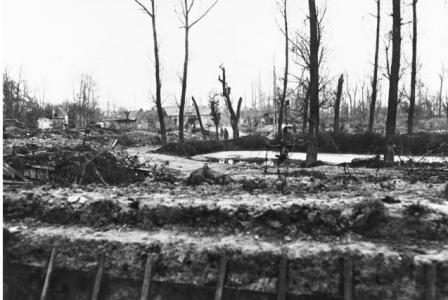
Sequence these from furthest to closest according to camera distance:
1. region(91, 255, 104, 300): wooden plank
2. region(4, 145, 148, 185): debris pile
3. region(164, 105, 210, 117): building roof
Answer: region(164, 105, 210, 117): building roof → region(4, 145, 148, 185): debris pile → region(91, 255, 104, 300): wooden plank

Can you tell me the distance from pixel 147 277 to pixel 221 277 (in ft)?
3.04

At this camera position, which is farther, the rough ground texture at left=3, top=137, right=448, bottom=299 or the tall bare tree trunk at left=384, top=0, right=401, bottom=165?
the tall bare tree trunk at left=384, top=0, right=401, bottom=165

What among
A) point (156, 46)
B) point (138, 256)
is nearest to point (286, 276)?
point (138, 256)

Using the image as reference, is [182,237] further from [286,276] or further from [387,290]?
[387,290]

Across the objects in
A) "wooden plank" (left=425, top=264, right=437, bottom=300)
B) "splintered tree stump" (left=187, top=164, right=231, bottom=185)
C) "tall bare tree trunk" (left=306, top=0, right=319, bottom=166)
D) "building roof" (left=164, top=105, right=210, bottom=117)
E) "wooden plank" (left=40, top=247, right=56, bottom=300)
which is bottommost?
"wooden plank" (left=40, top=247, right=56, bottom=300)

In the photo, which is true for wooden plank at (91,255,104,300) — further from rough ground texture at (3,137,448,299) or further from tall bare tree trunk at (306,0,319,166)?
tall bare tree trunk at (306,0,319,166)

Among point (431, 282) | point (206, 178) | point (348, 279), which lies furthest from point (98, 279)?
point (431, 282)

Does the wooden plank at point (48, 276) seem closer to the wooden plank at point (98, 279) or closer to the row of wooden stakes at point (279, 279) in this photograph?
the row of wooden stakes at point (279, 279)

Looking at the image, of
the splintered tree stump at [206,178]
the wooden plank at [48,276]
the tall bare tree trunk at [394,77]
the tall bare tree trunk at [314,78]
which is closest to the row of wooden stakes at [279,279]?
the wooden plank at [48,276]

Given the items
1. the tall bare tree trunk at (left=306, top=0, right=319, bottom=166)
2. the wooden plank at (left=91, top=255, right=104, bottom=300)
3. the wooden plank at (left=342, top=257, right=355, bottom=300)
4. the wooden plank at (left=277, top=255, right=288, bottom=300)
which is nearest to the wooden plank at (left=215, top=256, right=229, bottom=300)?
the wooden plank at (left=277, top=255, right=288, bottom=300)

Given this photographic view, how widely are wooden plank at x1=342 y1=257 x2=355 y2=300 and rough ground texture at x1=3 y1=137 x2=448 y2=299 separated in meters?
0.11

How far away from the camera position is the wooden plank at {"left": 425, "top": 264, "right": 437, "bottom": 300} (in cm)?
405

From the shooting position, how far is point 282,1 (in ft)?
80.8

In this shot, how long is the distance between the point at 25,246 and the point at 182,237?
7.11 feet
